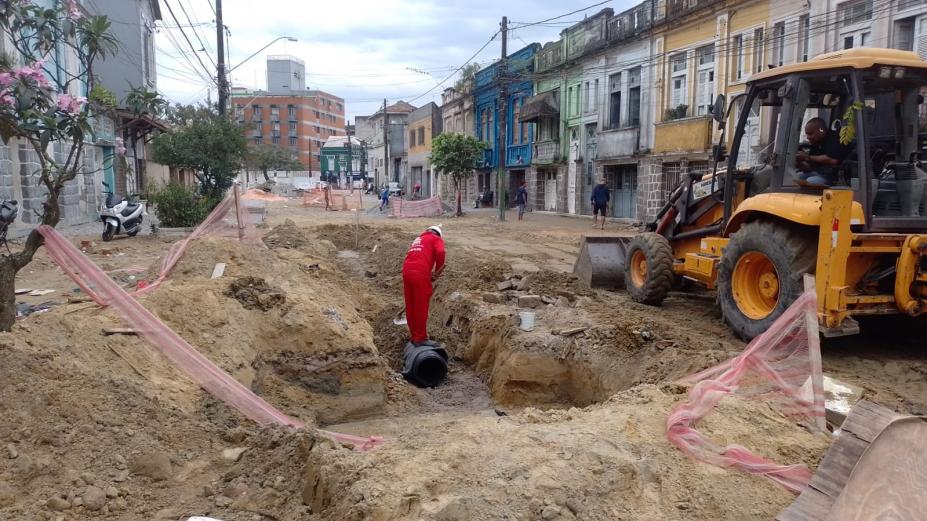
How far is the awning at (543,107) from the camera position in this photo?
3002 cm

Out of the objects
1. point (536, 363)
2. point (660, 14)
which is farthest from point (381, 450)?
point (660, 14)

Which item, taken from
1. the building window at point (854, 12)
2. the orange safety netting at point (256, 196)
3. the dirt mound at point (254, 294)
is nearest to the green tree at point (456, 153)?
the orange safety netting at point (256, 196)

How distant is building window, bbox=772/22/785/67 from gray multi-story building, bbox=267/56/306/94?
76.8m

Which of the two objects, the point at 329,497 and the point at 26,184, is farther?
the point at 26,184

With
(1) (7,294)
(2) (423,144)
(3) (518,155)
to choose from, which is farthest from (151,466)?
(2) (423,144)

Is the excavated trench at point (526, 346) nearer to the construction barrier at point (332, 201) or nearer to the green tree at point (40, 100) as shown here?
the green tree at point (40, 100)

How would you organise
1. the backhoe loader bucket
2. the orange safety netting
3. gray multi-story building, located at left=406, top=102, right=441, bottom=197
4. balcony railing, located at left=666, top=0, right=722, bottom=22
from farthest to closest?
gray multi-story building, located at left=406, top=102, right=441, bottom=197
the orange safety netting
balcony railing, located at left=666, top=0, right=722, bottom=22
the backhoe loader bucket

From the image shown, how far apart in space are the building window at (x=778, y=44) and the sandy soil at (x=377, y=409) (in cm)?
1119

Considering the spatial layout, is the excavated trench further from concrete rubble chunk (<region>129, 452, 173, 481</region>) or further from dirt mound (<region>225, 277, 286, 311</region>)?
concrete rubble chunk (<region>129, 452, 173, 481</region>)

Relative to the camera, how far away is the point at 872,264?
5918mm

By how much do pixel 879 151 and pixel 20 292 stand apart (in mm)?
10087

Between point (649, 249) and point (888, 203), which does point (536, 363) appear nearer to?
point (649, 249)

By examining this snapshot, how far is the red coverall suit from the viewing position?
7676mm

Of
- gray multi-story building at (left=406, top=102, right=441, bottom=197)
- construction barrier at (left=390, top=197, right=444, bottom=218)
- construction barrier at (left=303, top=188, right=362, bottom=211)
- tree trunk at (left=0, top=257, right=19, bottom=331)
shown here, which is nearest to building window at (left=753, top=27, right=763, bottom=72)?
construction barrier at (left=390, top=197, right=444, bottom=218)
